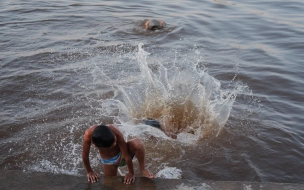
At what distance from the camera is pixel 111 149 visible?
150 inches

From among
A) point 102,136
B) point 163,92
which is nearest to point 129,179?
point 102,136

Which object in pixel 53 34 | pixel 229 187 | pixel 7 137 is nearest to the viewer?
pixel 229 187

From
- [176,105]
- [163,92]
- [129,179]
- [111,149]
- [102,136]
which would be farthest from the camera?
[163,92]

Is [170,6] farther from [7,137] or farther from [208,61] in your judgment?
[7,137]

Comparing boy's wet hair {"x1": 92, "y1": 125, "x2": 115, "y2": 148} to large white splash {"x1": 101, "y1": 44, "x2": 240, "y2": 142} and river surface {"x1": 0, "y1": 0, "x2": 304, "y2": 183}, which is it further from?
large white splash {"x1": 101, "y1": 44, "x2": 240, "y2": 142}

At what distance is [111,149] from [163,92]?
2.63m

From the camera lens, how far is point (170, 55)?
890 cm

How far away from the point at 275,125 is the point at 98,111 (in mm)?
2926

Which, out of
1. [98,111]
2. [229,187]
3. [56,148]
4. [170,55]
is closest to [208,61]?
[170,55]

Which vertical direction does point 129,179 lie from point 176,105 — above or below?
above

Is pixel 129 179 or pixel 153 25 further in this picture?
pixel 153 25

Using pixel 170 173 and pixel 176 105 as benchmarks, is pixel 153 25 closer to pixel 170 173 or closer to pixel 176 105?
pixel 176 105

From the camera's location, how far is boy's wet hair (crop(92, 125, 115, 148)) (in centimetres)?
344

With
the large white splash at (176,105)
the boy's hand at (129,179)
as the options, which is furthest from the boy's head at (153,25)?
the boy's hand at (129,179)
